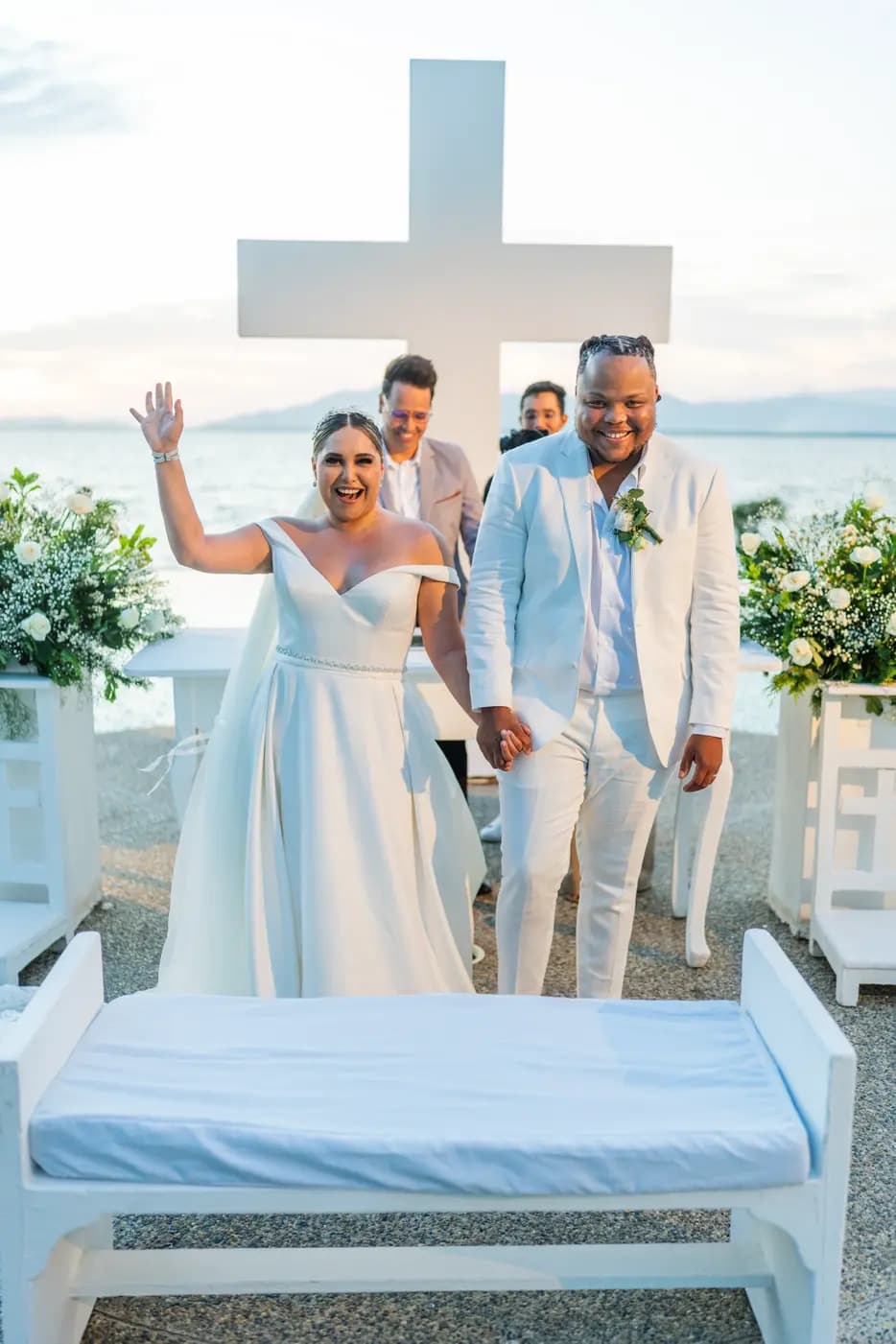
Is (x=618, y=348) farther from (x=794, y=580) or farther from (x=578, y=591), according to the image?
(x=794, y=580)

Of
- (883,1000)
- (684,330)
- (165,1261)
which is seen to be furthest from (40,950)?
(684,330)

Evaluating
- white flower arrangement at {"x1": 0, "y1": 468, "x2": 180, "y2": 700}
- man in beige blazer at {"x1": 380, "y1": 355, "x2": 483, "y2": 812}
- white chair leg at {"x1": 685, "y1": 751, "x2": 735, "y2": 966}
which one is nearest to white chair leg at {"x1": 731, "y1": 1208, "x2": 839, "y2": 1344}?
white chair leg at {"x1": 685, "y1": 751, "x2": 735, "y2": 966}

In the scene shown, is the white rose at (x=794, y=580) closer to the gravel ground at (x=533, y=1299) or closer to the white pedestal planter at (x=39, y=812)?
the gravel ground at (x=533, y=1299)

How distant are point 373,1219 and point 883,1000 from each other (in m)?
1.93

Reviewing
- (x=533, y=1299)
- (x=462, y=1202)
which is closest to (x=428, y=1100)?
(x=462, y=1202)

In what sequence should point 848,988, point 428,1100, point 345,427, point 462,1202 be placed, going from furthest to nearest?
1. point 848,988
2. point 345,427
3. point 428,1100
4. point 462,1202

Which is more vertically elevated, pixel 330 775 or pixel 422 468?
pixel 422 468

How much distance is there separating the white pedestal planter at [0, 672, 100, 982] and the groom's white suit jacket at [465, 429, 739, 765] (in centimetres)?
183

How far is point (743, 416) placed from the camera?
105ft

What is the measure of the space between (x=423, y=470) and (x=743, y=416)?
28325mm

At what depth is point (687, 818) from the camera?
4.73m

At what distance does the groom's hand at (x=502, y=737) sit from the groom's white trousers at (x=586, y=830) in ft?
0.15

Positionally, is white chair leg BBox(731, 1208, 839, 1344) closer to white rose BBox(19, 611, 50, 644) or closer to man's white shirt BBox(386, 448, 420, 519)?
white rose BBox(19, 611, 50, 644)

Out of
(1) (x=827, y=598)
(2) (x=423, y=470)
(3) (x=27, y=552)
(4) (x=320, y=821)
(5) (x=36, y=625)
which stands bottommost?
(4) (x=320, y=821)
